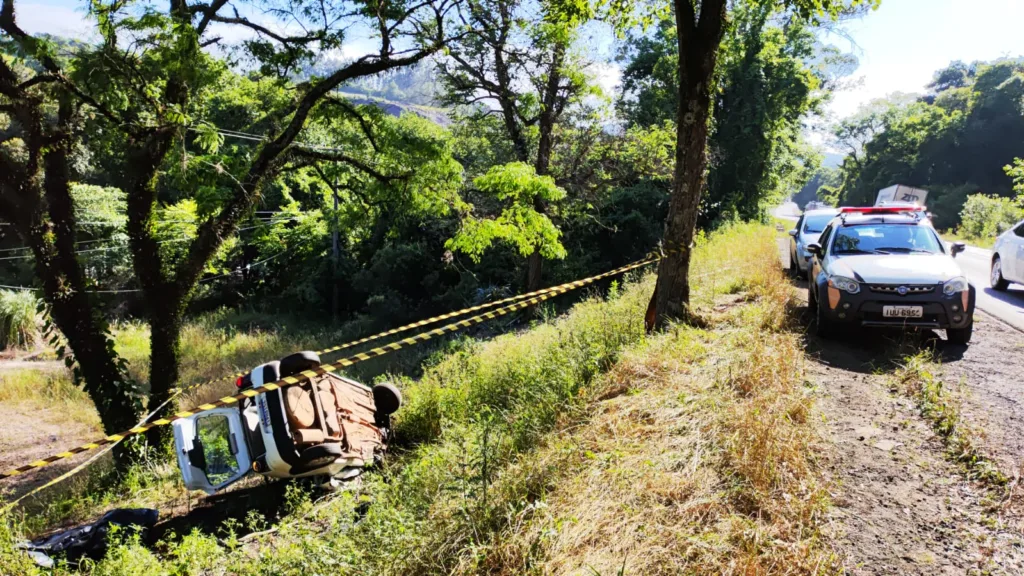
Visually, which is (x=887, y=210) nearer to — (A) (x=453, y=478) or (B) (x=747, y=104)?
(A) (x=453, y=478)

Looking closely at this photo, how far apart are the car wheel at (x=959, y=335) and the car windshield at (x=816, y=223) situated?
6330mm

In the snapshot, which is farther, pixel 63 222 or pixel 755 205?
pixel 755 205

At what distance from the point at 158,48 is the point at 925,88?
96.7m

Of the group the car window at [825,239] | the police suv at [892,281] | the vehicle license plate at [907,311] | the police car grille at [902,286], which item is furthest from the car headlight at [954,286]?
the car window at [825,239]

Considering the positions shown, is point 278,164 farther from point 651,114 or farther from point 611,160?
point 651,114

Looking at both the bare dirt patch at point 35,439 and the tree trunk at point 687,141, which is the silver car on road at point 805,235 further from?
the bare dirt patch at point 35,439

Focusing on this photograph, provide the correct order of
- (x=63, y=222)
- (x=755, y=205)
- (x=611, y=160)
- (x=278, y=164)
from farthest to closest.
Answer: (x=755, y=205), (x=611, y=160), (x=278, y=164), (x=63, y=222)

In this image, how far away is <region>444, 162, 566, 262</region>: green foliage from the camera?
14.2 metres

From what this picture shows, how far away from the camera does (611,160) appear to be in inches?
806

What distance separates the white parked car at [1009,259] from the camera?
11.7 meters

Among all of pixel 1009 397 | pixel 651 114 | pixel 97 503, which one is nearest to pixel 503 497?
pixel 1009 397

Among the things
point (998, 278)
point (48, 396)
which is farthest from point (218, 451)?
point (998, 278)

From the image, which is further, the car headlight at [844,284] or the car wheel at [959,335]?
the car wheel at [959,335]

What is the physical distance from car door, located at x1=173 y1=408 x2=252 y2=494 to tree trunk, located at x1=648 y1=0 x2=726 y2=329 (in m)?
5.36
